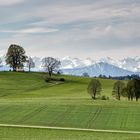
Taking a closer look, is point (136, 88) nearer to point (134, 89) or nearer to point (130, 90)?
point (134, 89)

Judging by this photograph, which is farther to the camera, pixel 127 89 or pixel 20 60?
pixel 20 60

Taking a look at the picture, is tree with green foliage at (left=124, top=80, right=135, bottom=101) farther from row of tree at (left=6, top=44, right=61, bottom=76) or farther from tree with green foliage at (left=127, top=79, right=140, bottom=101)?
row of tree at (left=6, top=44, right=61, bottom=76)

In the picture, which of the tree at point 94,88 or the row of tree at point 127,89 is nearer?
the tree at point 94,88

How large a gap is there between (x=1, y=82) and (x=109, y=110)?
8347cm

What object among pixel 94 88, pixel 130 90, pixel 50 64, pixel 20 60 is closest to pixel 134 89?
→ pixel 130 90

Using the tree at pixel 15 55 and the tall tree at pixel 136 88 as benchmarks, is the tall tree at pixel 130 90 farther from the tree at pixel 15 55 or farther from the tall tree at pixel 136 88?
the tree at pixel 15 55

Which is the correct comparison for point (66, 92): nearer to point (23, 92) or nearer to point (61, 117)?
point (23, 92)

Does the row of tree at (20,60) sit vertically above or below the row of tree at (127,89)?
above

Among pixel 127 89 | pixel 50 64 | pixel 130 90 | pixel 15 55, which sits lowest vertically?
A: pixel 130 90

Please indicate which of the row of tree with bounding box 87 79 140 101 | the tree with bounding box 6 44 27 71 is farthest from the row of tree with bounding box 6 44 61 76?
the row of tree with bounding box 87 79 140 101

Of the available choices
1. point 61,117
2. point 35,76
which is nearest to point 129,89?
point 61,117

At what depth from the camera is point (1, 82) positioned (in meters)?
148

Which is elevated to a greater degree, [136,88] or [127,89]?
[136,88]

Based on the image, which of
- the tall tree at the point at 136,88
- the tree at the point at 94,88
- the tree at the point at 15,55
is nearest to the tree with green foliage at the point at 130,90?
the tall tree at the point at 136,88
